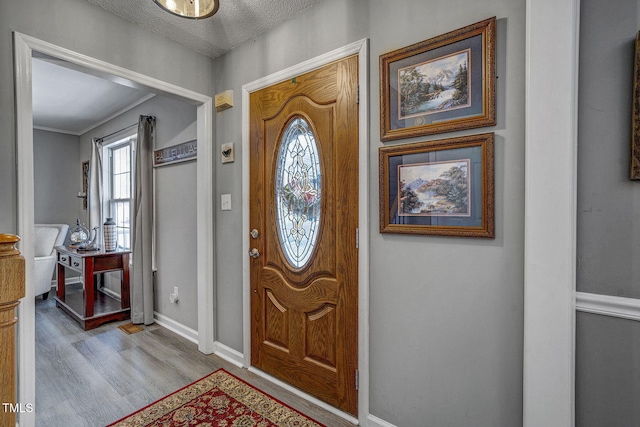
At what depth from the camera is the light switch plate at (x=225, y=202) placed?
8.00 ft

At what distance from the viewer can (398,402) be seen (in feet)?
5.21

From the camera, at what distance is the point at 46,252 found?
13.7 ft

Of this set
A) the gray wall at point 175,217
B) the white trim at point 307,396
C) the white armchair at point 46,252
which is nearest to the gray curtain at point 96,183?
the white armchair at point 46,252

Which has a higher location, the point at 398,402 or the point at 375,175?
the point at 375,175

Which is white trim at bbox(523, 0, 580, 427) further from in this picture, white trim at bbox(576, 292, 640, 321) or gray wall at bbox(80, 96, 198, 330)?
gray wall at bbox(80, 96, 198, 330)

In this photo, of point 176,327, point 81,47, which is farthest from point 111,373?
point 81,47

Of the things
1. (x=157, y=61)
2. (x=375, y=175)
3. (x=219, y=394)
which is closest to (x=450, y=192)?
(x=375, y=175)

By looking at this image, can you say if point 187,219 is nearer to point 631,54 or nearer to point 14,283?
point 14,283

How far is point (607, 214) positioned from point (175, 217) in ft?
10.5

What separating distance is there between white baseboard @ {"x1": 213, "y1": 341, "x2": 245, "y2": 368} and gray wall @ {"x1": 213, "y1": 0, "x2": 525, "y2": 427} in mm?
1150

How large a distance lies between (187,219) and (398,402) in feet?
7.82

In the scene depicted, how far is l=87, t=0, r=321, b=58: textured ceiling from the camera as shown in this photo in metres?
1.89

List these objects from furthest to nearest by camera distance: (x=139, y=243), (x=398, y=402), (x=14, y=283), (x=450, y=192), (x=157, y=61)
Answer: (x=139, y=243)
(x=157, y=61)
(x=398, y=402)
(x=450, y=192)
(x=14, y=283)

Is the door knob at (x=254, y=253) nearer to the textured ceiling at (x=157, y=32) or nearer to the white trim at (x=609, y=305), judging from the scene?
the textured ceiling at (x=157, y=32)
